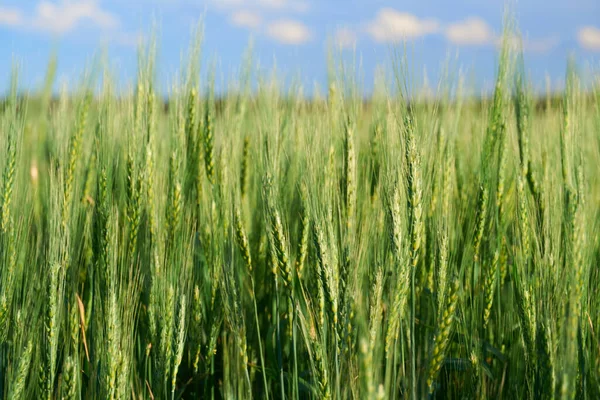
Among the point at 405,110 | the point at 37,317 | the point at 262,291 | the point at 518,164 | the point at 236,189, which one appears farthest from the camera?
the point at 262,291

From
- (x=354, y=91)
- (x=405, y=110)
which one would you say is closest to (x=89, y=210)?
(x=354, y=91)

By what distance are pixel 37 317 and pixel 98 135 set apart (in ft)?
2.39

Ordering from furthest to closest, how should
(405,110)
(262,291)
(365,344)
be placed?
(262,291) < (405,110) < (365,344)

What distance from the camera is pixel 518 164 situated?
207 cm

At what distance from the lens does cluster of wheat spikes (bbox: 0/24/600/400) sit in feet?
4.75

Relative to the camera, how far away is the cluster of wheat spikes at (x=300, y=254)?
1448mm

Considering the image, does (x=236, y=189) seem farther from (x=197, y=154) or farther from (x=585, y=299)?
(x=585, y=299)

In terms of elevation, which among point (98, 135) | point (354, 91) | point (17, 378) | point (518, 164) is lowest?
point (17, 378)

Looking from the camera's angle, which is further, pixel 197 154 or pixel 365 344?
pixel 197 154

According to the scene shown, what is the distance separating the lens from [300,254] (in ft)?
5.63

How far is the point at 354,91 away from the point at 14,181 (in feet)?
3.83

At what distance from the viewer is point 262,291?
224 cm

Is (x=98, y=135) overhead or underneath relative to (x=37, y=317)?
overhead

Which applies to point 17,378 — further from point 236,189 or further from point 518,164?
point 518,164
